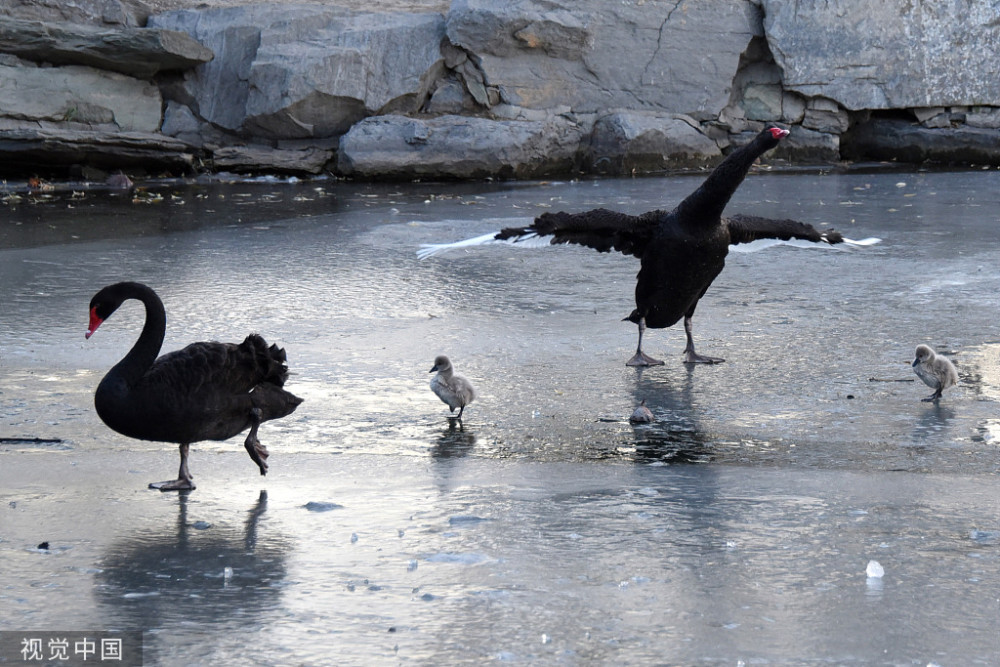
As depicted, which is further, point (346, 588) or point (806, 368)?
point (806, 368)

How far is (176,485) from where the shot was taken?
445cm

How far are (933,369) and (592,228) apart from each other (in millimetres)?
2045

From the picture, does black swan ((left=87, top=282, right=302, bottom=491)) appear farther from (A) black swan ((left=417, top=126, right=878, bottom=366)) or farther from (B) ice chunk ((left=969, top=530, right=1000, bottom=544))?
(B) ice chunk ((left=969, top=530, right=1000, bottom=544))

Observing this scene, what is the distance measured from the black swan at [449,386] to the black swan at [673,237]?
1.23 meters

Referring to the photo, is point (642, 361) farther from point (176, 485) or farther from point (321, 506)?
point (176, 485)

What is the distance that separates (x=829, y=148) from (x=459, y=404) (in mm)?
12283

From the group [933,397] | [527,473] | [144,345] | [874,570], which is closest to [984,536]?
[874,570]

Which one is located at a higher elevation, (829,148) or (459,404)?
(829,148)

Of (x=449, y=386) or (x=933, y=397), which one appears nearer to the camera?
(x=449, y=386)

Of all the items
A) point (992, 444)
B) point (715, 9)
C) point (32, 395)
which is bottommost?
point (32, 395)

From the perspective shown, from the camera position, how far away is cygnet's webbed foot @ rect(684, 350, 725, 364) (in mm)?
6477

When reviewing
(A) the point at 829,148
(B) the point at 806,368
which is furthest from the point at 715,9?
(B) the point at 806,368

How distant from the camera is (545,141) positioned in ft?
49.0

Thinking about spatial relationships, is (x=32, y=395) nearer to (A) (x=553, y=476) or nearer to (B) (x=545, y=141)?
(A) (x=553, y=476)
